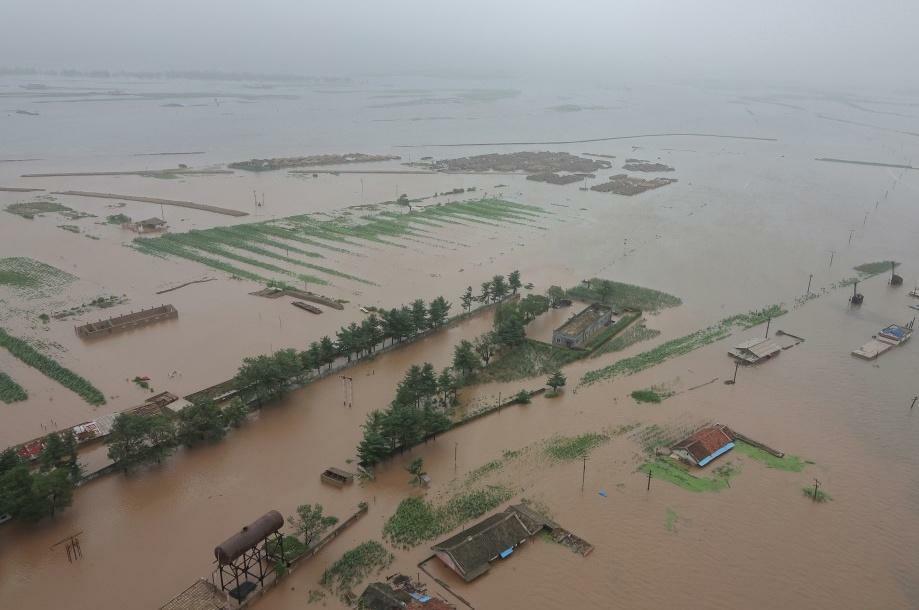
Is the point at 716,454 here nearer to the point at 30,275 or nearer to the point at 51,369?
the point at 51,369

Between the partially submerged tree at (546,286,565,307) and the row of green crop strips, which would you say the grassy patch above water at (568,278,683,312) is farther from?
the row of green crop strips

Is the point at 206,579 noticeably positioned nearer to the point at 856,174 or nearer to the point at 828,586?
the point at 828,586

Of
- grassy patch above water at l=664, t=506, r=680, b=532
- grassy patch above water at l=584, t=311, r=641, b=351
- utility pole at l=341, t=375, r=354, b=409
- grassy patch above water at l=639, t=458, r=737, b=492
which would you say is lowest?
utility pole at l=341, t=375, r=354, b=409

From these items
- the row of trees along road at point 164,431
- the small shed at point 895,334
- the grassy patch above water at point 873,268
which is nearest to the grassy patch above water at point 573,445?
the row of trees along road at point 164,431

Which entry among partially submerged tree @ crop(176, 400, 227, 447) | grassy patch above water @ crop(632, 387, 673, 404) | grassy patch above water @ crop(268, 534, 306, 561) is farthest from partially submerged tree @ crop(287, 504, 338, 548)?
grassy patch above water @ crop(632, 387, 673, 404)

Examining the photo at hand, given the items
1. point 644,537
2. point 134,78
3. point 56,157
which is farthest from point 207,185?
point 134,78

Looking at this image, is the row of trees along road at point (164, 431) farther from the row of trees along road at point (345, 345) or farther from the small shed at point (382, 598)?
the small shed at point (382, 598)

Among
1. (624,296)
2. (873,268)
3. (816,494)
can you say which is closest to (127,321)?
(624,296)
